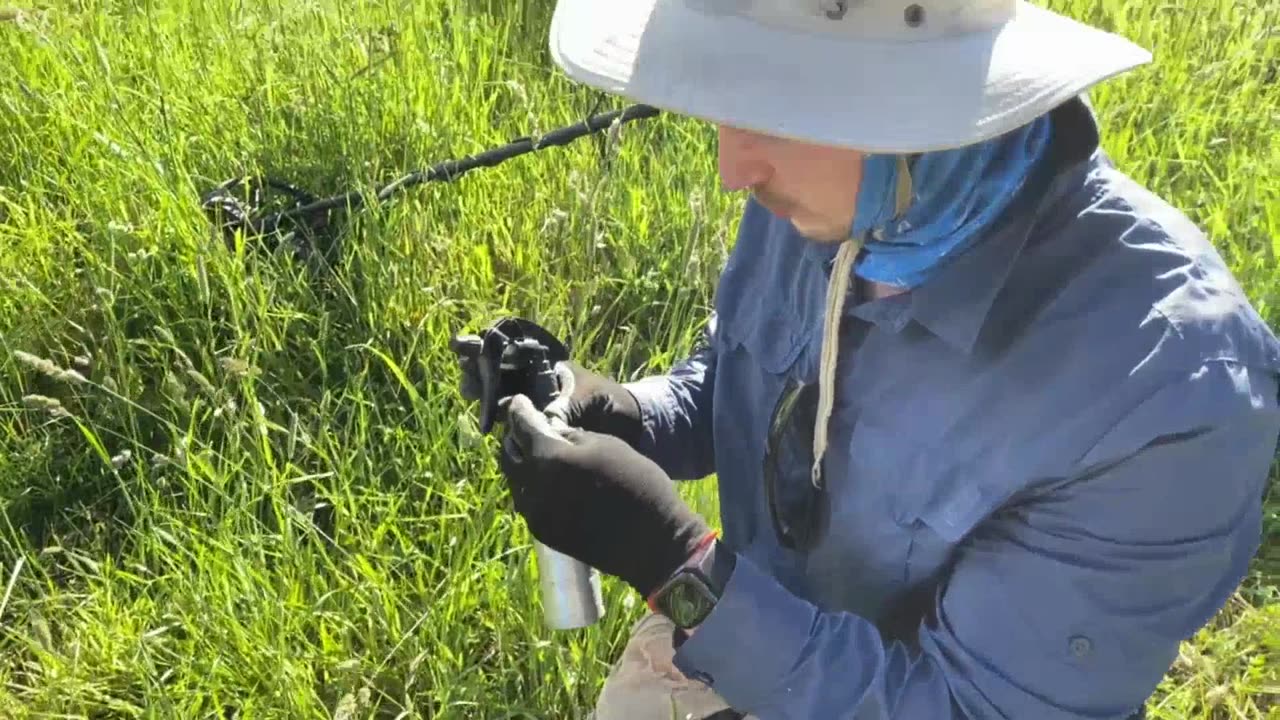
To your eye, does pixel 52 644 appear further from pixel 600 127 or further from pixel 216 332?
pixel 600 127

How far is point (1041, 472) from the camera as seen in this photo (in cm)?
89

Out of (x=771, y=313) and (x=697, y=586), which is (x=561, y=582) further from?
(x=771, y=313)

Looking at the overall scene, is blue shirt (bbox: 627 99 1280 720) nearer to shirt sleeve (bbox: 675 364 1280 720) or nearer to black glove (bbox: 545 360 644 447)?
shirt sleeve (bbox: 675 364 1280 720)

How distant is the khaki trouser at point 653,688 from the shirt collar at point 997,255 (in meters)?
0.53

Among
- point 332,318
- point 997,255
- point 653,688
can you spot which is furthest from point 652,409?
point 332,318

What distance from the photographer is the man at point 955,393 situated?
80 cm

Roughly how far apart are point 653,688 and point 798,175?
2.18 feet

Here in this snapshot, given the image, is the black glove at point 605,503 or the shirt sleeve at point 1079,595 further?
the black glove at point 605,503

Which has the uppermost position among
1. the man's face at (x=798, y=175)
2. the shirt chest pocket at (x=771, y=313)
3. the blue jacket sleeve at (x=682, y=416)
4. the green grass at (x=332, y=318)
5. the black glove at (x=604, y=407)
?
the man's face at (x=798, y=175)

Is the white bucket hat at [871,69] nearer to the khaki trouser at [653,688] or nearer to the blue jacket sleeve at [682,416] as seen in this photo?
the blue jacket sleeve at [682,416]

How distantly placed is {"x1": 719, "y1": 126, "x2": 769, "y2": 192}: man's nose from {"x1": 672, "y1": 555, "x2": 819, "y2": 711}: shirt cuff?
0.35m

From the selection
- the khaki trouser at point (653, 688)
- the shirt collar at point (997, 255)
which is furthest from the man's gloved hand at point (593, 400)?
the shirt collar at point (997, 255)

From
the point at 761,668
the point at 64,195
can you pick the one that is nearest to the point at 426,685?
the point at 761,668

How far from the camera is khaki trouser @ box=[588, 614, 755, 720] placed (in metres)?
1.24
